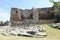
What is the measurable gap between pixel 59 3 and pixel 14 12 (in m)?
19.0

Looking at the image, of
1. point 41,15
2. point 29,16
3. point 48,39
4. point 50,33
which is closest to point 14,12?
point 29,16

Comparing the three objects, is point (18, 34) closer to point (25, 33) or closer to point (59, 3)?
point (25, 33)

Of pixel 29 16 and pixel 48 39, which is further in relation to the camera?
pixel 29 16

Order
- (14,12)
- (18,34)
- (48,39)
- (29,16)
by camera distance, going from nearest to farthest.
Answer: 1. (48,39)
2. (18,34)
3. (14,12)
4. (29,16)

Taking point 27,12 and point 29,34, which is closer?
point 29,34

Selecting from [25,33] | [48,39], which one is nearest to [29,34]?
[25,33]

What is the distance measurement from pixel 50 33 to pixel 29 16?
63.4 ft

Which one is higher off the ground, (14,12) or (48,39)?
(14,12)

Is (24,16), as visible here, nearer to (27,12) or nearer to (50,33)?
(27,12)

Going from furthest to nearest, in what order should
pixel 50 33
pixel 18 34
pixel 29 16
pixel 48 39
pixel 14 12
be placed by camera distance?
pixel 29 16, pixel 14 12, pixel 50 33, pixel 18 34, pixel 48 39

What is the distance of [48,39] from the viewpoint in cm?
1222

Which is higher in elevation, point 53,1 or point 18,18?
point 53,1

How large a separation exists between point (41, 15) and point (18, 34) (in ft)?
67.7

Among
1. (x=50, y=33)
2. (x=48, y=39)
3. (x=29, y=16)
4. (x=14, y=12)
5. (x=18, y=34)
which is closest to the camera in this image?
(x=48, y=39)
